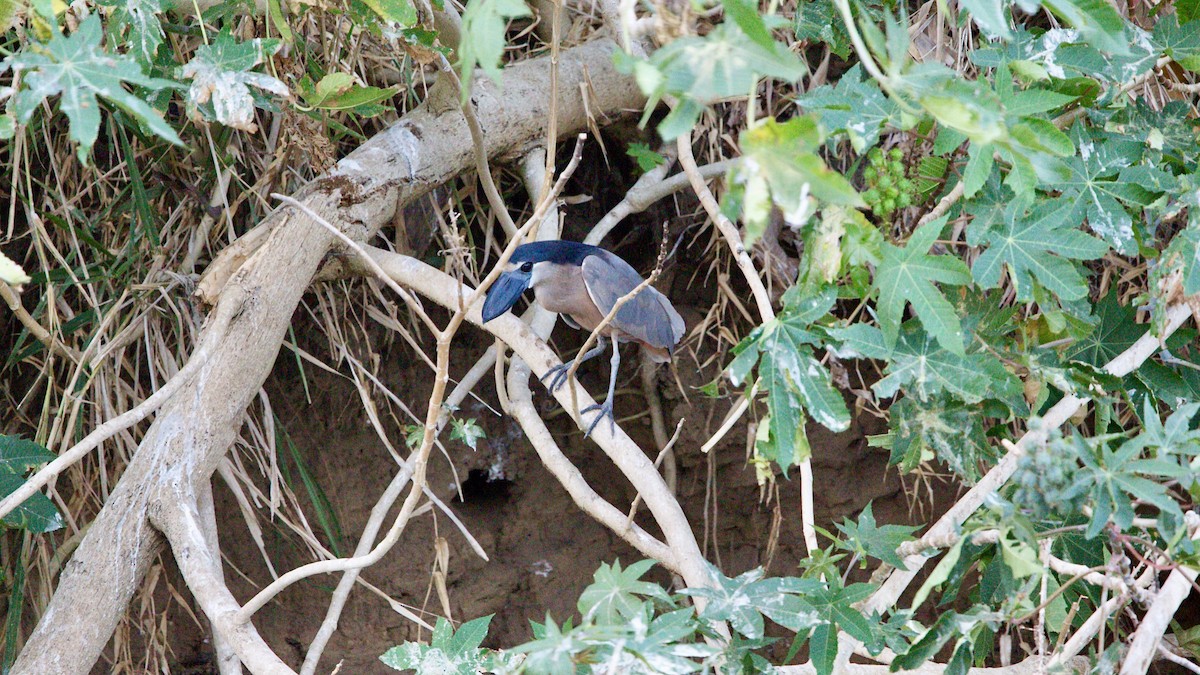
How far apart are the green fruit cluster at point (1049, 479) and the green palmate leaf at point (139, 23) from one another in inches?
56.9

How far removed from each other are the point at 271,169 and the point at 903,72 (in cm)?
164

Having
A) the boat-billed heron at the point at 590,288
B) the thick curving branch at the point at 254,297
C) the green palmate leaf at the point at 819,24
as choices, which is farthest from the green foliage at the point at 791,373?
the boat-billed heron at the point at 590,288

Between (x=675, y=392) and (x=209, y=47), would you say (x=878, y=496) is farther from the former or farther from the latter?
(x=209, y=47)

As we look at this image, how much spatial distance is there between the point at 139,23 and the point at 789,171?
1.23 meters

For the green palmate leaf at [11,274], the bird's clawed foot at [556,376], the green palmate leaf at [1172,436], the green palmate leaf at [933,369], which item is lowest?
the bird's clawed foot at [556,376]

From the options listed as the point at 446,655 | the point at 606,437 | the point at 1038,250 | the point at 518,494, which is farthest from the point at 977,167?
the point at 518,494

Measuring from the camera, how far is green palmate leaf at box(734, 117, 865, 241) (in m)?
0.86

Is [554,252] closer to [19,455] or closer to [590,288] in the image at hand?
[590,288]

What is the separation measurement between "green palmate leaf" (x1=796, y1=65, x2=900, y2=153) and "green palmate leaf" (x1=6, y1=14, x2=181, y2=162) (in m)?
0.79

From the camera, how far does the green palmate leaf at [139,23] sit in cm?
161

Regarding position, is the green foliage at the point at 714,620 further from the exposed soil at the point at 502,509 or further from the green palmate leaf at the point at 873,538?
the exposed soil at the point at 502,509

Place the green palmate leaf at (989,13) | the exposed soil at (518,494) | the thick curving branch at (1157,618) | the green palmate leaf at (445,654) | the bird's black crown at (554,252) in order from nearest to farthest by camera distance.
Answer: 1. the green palmate leaf at (989,13)
2. the thick curving branch at (1157,618)
3. the green palmate leaf at (445,654)
4. the bird's black crown at (554,252)
5. the exposed soil at (518,494)

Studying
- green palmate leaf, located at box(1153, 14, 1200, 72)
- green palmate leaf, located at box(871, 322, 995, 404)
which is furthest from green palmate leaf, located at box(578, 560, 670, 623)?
green palmate leaf, located at box(1153, 14, 1200, 72)

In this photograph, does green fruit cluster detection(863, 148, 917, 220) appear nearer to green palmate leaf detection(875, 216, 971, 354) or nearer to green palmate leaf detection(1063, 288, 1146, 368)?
green palmate leaf detection(875, 216, 971, 354)
